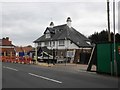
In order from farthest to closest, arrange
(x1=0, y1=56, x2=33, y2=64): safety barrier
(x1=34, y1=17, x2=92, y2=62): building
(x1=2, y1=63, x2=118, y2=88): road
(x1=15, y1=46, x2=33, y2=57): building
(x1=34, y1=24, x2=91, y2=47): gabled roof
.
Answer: (x1=34, y1=24, x2=91, y2=47): gabled roof, (x1=34, y1=17, x2=92, y2=62): building, (x1=15, y1=46, x2=33, y2=57): building, (x1=0, y1=56, x2=33, y2=64): safety barrier, (x1=2, y1=63, x2=118, y2=88): road

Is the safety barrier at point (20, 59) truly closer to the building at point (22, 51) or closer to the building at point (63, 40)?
the building at point (22, 51)

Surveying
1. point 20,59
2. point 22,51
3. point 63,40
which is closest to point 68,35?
point 63,40

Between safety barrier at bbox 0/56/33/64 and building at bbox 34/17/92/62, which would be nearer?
safety barrier at bbox 0/56/33/64

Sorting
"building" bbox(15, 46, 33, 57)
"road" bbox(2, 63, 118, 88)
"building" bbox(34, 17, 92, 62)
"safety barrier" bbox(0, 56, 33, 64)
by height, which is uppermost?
"building" bbox(34, 17, 92, 62)

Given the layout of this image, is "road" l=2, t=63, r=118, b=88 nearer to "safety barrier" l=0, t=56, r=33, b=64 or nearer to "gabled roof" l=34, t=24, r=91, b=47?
"safety barrier" l=0, t=56, r=33, b=64

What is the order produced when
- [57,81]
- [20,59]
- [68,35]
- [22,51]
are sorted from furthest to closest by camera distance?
[68,35]
[22,51]
[20,59]
[57,81]

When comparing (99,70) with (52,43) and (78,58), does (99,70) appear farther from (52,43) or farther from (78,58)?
(52,43)

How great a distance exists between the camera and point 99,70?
74.8ft

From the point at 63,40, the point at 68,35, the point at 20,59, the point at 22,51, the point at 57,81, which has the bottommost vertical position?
the point at 57,81

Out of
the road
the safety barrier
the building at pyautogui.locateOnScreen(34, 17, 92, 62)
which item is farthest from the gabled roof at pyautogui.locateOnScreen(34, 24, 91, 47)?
the road

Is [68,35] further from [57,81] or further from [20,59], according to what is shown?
[57,81]

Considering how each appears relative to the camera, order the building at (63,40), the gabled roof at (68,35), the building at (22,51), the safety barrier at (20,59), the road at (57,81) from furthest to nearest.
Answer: the gabled roof at (68,35)
the building at (63,40)
the building at (22,51)
the safety barrier at (20,59)
the road at (57,81)

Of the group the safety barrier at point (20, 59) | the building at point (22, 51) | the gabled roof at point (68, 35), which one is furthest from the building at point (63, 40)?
the safety barrier at point (20, 59)

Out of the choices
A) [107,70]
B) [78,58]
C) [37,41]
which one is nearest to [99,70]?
[107,70]
